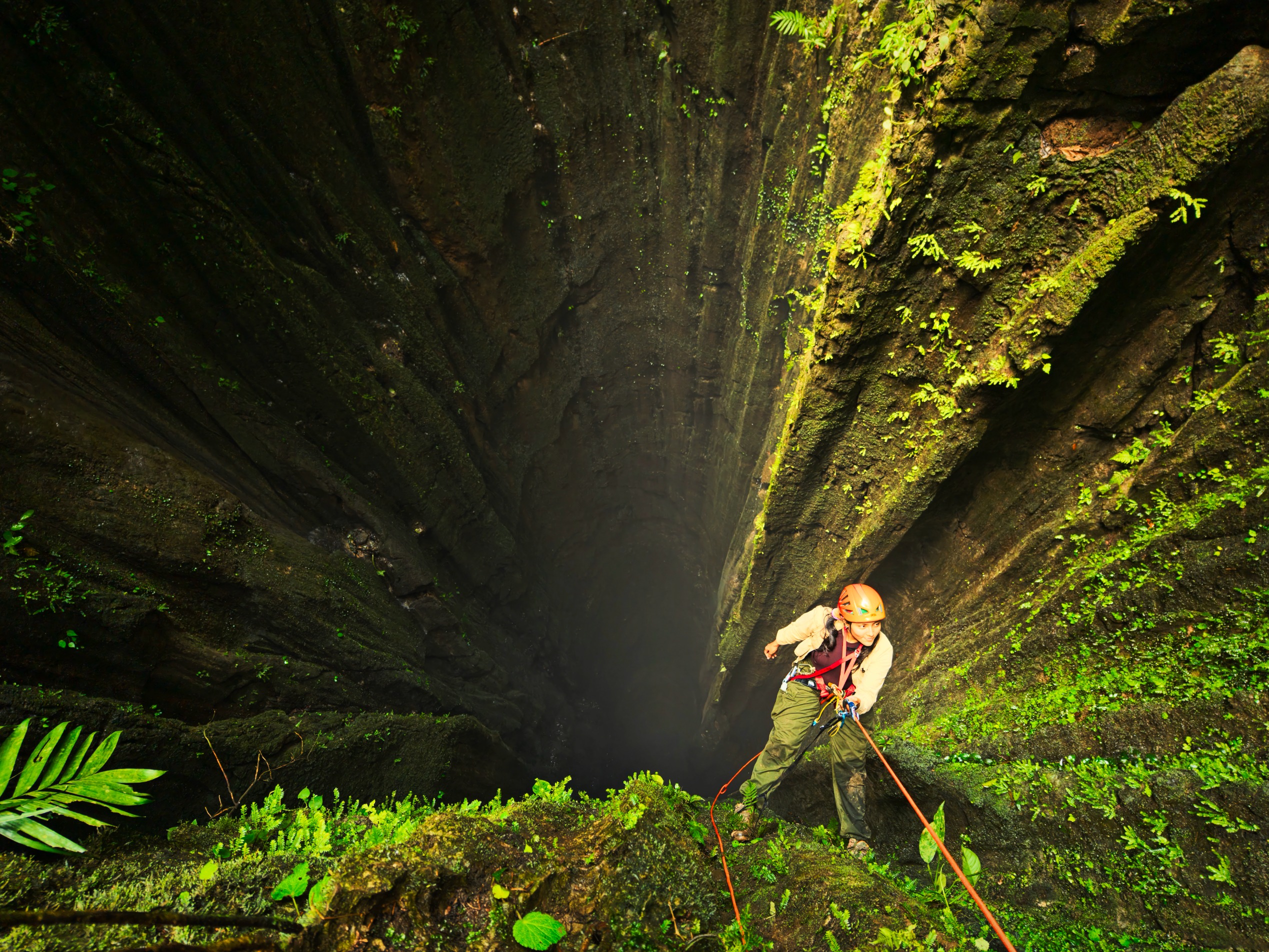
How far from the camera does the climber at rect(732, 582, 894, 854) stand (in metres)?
3.75

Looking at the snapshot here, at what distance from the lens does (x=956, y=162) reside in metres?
3.30

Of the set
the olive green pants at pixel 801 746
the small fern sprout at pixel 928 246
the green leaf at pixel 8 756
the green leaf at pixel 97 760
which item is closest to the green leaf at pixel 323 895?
the green leaf at pixel 97 760

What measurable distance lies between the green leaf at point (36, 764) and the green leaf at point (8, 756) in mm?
30

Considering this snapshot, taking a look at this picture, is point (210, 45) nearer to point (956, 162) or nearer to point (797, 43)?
point (797, 43)

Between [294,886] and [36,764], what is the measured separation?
2.85ft

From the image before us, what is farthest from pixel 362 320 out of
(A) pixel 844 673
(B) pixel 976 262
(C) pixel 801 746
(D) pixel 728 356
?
(C) pixel 801 746

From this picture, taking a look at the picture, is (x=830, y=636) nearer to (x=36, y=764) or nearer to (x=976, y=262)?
(x=976, y=262)

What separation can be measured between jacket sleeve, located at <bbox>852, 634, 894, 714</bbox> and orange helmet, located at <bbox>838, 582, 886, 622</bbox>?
205 mm

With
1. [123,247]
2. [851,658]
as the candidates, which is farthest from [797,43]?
[123,247]

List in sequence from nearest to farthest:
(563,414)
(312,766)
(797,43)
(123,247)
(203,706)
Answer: (203,706)
(312,766)
(123,247)
(797,43)
(563,414)

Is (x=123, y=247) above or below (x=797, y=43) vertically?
below

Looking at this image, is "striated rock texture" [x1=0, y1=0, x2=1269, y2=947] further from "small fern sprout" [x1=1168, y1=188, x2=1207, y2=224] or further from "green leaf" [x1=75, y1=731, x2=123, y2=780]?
"green leaf" [x1=75, y1=731, x2=123, y2=780]

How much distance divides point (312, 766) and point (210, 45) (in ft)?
20.2

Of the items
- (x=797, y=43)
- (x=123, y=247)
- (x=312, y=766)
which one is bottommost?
(x=312, y=766)
